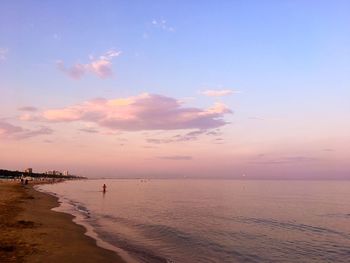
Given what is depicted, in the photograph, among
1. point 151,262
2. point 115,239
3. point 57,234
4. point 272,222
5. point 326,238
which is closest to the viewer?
point 151,262

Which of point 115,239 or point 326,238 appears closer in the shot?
point 115,239

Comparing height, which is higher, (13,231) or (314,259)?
(13,231)

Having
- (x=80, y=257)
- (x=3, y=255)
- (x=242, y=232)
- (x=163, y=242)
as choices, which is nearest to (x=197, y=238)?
(x=163, y=242)

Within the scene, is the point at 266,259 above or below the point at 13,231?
below

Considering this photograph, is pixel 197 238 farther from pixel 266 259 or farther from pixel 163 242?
pixel 266 259

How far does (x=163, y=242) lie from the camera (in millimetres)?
28625

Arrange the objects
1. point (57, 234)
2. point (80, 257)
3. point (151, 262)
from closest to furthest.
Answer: point (80, 257)
point (151, 262)
point (57, 234)

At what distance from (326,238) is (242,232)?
7.24 metres

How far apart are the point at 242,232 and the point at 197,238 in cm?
576

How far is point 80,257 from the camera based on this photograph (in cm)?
1977

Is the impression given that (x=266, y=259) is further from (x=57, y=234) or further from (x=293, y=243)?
(x=57, y=234)

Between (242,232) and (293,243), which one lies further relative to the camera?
(242,232)

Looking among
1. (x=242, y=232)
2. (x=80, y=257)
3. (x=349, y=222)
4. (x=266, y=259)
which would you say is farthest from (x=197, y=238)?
(x=349, y=222)

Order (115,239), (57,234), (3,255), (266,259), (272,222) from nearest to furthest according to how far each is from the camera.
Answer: (3,255) → (266,259) → (57,234) → (115,239) → (272,222)
